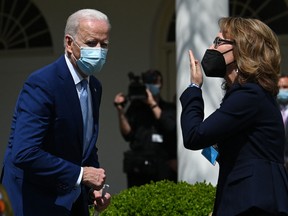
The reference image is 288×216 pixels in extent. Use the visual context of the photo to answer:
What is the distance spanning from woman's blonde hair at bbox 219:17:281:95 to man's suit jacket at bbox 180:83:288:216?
0.05m

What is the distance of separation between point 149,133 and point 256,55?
4901 mm

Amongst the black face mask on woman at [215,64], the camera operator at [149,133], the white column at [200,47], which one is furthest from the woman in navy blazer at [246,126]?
the camera operator at [149,133]

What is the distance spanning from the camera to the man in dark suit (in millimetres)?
4020

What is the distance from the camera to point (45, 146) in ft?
13.6

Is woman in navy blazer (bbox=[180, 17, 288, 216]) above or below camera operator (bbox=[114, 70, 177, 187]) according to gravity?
above

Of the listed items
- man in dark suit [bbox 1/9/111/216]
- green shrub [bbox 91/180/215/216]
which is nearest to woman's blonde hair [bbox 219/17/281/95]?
man in dark suit [bbox 1/9/111/216]

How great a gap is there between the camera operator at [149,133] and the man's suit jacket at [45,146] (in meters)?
Result: 4.37

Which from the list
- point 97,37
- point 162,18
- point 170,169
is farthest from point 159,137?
point 97,37

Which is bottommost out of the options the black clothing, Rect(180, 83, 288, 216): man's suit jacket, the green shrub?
the black clothing

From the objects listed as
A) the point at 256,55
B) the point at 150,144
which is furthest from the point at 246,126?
the point at 150,144

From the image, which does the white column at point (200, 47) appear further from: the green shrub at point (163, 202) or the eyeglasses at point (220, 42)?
the eyeglasses at point (220, 42)

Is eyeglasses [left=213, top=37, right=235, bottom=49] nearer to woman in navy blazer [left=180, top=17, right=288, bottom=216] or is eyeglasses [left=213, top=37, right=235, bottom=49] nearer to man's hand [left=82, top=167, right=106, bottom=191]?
woman in navy blazer [left=180, top=17, right=288, bottom=216]

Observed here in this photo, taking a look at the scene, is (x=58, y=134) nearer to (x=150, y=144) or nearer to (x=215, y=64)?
(x=215, y=64)

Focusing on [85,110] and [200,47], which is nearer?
[85,110]
